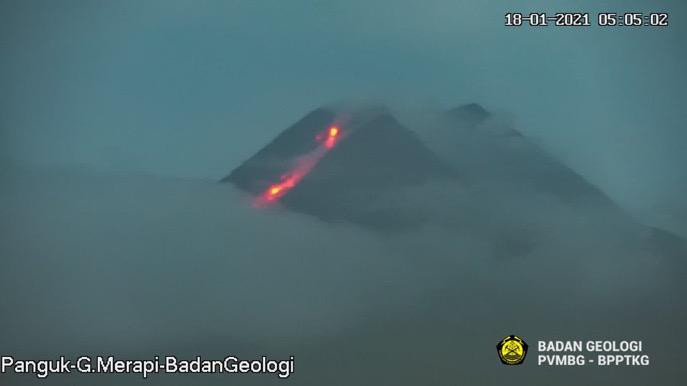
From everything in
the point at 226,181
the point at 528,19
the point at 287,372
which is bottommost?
the point at 287,372

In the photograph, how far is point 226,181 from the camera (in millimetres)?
3453

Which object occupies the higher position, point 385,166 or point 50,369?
point 385,166

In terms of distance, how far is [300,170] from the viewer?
11.5 feet

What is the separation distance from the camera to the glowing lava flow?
3.47 m

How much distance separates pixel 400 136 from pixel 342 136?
24 cm

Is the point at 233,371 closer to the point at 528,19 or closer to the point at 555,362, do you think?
the point at 555,362

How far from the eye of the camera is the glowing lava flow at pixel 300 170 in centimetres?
347

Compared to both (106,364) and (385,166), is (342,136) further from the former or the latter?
(106,364)

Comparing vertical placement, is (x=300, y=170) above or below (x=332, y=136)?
below

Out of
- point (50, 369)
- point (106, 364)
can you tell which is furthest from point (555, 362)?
point (50, 369)

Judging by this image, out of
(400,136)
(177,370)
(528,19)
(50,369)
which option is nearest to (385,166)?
(400,136)

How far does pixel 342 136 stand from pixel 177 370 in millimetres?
1161

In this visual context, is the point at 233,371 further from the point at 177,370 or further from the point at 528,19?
the point at 528,19

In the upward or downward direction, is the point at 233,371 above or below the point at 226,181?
below
